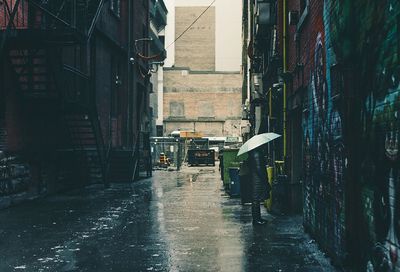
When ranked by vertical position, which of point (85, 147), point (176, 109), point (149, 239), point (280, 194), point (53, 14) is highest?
point (176, 109)

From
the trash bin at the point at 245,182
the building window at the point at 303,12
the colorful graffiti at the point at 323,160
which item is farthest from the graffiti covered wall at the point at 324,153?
the trash bin at the point at 245,182

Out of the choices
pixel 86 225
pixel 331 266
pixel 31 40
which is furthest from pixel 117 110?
pixel 331 266

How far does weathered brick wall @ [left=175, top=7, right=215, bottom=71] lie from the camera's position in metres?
74.1

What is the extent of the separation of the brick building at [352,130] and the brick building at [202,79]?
59.4m

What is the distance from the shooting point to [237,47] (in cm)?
7438

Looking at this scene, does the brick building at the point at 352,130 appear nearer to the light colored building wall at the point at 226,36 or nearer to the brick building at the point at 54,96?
the brick building at the point at 54,96

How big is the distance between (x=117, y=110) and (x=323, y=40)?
21.2 m

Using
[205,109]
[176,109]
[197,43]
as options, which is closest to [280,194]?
[176,109]

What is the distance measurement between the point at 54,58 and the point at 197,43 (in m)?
59.8

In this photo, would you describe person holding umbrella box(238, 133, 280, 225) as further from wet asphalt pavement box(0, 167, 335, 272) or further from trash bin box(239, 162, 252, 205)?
wet asphalt pavement box(0, 167, 335, 272)

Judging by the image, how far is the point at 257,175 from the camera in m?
10.6

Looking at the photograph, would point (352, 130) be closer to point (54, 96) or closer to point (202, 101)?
point (54, 96)

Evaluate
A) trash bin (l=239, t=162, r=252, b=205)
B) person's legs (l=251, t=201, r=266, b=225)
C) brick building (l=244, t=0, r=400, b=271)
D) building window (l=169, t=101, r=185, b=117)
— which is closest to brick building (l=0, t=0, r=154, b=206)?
trash bin (l=239, t=162, r=252, b=205)

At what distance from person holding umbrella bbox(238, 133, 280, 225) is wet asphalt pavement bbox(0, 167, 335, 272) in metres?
0.32
